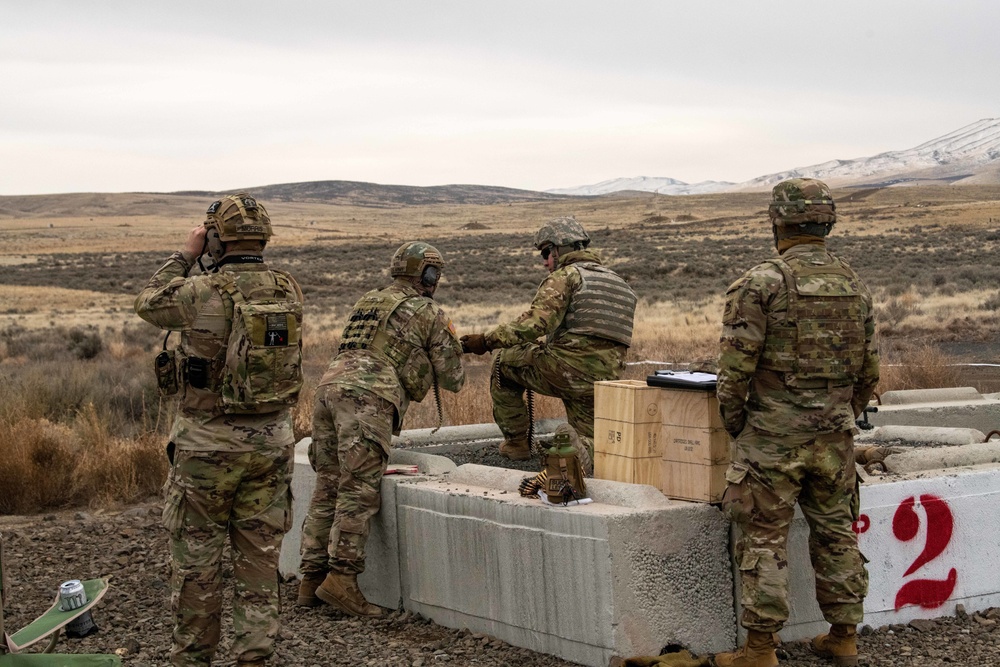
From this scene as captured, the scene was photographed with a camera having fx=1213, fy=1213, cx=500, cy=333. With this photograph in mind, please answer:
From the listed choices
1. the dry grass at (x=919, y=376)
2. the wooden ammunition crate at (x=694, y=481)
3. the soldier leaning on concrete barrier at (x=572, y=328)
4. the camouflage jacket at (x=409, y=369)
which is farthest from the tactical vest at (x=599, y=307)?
the dry grass at (x=919, y=376)

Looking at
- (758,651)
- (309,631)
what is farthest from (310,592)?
(758,651)

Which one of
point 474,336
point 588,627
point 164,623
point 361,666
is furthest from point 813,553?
point 164,623

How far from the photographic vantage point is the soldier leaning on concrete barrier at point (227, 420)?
5359 mm

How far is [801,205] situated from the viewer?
18.7ft

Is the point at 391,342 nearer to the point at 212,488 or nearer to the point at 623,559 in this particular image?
the point at 212,488

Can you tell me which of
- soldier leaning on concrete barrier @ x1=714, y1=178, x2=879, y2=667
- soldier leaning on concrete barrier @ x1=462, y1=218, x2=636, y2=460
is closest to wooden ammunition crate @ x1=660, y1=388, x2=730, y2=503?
soldier leaning on concrete barrier @ x1=714, y1=178, x2=879, y2=667

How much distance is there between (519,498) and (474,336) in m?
1.87

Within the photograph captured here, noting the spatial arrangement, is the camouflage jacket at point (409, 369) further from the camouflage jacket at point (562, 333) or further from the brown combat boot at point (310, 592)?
the brown combat boot at point (310, 592)

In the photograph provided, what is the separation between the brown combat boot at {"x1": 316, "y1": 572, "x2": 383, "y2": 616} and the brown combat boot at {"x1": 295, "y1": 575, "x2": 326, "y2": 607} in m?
0.18

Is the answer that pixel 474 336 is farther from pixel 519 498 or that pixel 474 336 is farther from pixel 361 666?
pixel 361 666

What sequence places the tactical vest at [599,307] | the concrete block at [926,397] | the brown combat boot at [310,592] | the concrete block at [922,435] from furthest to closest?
the concrete block at [926,397], the concrete block at [922,435], the tactical vest at [599,307], the brown combat boot at [310,592]

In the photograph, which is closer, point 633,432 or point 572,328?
point 633,432

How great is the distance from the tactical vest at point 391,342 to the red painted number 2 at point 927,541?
2.64m

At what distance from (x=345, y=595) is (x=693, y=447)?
2263mm
